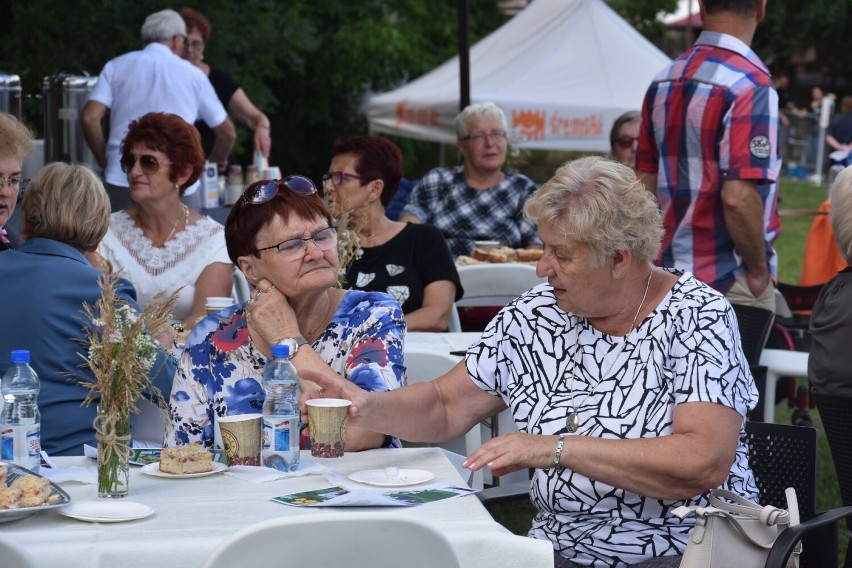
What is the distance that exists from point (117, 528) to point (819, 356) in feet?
6.99

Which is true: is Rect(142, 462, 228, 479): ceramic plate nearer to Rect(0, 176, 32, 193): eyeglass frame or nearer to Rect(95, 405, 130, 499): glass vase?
Rect(95, 405, 130, 499): glass vase

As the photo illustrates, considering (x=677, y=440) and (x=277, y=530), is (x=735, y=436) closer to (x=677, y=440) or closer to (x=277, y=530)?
(x=677, y=440)

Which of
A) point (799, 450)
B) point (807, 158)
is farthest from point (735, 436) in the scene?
point (807, 158)

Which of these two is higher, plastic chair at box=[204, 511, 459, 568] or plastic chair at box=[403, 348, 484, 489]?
plastic chair at box=[204, 511, 459, 568]

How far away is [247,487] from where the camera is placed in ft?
8.11

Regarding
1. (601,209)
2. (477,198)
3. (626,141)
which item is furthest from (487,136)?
(601,209)

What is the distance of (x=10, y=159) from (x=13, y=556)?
2.74m

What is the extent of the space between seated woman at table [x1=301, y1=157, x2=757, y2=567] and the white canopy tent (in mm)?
8476

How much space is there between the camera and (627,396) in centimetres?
269

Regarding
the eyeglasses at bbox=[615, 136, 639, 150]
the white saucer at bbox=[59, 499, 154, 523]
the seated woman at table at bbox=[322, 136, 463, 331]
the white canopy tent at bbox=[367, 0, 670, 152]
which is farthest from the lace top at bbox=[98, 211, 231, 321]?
the white canopy tent at bbox=[367, 0, 670, 152]

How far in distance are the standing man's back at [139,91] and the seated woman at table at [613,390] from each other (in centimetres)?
444

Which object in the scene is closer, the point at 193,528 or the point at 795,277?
the point at 193,528

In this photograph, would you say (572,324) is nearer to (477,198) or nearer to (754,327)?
(754,327)

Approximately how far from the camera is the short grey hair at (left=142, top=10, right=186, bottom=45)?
710 centimetres
